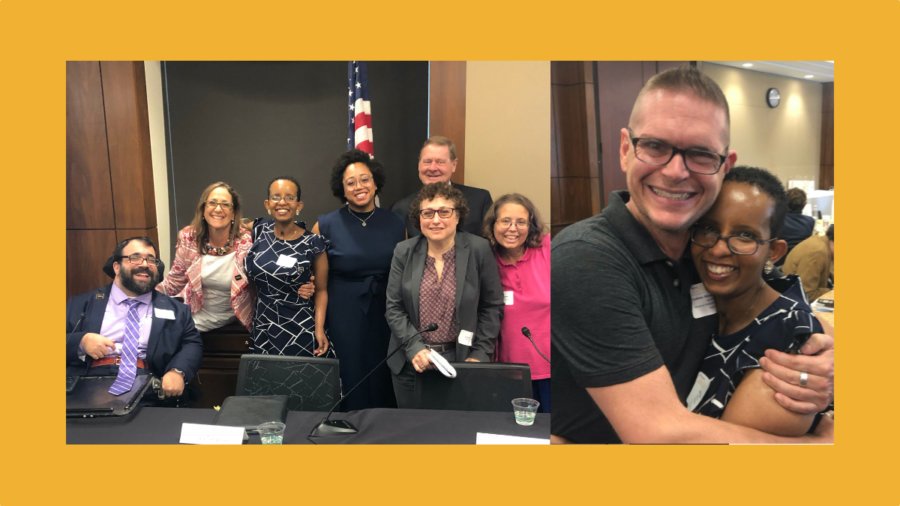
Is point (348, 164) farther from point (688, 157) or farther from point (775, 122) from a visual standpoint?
point (775, 122)

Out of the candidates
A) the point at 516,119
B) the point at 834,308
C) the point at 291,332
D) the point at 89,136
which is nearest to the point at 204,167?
the point at 89,136

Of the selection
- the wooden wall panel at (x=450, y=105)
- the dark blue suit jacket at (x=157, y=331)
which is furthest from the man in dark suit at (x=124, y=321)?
the wooden wall panel at (x=450, y=105)

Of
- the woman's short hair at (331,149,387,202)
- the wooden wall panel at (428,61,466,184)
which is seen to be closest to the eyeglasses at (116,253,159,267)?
Result: the woman's short hair at (331,149,387,202)

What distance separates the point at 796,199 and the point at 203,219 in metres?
2.21

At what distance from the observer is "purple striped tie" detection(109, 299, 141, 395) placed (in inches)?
92.1

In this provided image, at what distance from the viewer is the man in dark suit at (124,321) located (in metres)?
2.36

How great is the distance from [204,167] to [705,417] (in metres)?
2.22

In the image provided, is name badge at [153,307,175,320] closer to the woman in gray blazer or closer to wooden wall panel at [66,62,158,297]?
wooden wall panel at [66,62,158,297]

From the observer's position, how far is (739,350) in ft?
6.20

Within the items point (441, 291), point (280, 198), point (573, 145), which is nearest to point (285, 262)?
point (280, 198)

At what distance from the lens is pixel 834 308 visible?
2.10 m

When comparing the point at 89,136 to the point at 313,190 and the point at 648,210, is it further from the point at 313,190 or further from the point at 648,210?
the point at 648,210

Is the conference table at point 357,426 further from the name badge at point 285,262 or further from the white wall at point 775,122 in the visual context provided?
the white wall at point 775,122

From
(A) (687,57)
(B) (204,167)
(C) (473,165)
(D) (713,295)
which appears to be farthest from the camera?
(B) (204,167)
